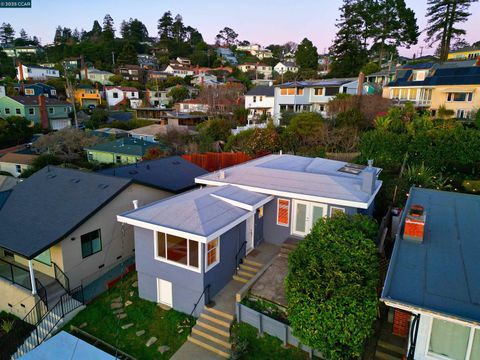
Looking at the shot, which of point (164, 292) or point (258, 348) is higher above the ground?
point (164, 292)

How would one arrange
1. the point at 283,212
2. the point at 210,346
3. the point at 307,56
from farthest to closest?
the point at 307,56 < the point at 283,212 < the point at 210,346

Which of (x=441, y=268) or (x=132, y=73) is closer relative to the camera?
(x=441, y=268)

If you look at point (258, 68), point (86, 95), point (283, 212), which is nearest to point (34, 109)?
point (86, 95)

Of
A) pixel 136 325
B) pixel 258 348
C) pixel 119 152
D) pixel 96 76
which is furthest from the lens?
pixel 96 76

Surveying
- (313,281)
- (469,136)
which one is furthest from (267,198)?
(469,136)

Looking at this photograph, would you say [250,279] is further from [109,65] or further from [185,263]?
[109,65]

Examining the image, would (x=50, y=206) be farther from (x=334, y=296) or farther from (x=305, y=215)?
(x=334, y=296)
